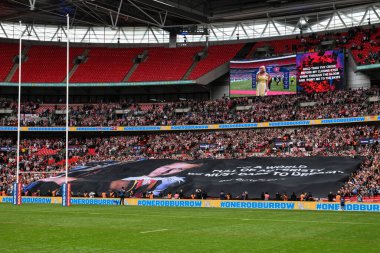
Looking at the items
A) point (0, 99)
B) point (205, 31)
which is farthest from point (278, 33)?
point (0, 99)

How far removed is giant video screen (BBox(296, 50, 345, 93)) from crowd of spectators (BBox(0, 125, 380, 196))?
184 inches

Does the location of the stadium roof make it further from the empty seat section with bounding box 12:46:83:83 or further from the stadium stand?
the empty seat section with bounding box 12:46:83:83

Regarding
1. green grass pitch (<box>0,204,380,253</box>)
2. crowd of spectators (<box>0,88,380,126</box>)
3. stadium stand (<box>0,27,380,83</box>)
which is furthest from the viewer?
stadium stand (<box>0,27,380,83</box>)

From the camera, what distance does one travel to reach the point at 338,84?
190ft

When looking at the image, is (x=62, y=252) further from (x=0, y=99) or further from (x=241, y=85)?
(x=0, y=99)

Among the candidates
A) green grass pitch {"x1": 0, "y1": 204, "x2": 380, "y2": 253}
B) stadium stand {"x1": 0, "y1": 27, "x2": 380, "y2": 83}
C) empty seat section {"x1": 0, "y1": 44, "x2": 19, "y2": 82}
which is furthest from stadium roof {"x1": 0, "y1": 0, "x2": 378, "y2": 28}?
green grass pitch {"x1": 0, "y1": 204, "x2": 380, "y2": 253}

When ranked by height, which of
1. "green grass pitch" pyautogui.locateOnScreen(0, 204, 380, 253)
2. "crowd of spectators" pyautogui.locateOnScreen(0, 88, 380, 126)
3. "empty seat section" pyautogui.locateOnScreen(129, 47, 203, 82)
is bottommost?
"green grass pitch" pyautogui.locateOnScreen(0, 204, 380, 253)

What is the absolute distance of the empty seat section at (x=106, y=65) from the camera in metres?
71.6

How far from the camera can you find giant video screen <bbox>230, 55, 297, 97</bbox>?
203 ft

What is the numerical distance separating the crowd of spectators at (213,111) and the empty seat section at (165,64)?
386 centimetres

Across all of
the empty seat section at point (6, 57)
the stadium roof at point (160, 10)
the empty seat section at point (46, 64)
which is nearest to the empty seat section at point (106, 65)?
the empty seat section at point (46, 64)

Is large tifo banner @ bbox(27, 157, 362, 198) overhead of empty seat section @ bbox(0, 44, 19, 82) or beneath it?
beneath

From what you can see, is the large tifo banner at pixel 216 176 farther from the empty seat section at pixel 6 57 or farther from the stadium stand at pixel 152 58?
the empty seat section at pixel 6 57

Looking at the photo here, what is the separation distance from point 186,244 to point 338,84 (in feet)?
147
